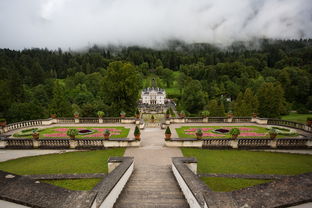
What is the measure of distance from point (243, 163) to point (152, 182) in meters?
7.82

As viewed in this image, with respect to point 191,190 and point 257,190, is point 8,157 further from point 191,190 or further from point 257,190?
point 257,190

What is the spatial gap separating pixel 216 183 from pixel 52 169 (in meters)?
11.7

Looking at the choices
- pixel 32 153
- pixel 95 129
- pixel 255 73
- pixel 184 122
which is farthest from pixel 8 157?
pixel 255 73

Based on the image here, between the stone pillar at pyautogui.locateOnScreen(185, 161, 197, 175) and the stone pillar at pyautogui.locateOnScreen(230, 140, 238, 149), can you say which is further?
the stone pillar at pyautogui.locateOnScreen(230, 140, 238, 149)

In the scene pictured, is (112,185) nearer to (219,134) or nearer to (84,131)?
(84,131)

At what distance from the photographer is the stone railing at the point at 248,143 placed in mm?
18484

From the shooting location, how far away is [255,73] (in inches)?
4469

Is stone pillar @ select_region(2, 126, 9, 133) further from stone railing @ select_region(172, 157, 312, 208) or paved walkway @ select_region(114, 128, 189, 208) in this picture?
stone railing @ select_region(172, 157, 312, 208)

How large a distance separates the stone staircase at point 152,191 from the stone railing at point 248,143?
19.7 feet

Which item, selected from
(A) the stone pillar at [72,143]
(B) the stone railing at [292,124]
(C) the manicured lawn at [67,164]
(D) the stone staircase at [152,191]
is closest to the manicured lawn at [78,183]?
(C) the manicured lawn at [67,164]

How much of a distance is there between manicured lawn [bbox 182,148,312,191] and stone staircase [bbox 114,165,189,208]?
2.37m

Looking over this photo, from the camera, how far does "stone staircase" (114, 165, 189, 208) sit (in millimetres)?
9375

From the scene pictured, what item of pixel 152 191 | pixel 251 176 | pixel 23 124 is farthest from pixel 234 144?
pixel 23 124

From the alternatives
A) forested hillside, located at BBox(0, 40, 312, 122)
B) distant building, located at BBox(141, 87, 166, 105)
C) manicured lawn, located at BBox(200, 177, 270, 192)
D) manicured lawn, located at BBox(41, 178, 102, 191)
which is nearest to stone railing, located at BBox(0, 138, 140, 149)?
manicured lawn, located at BBox(41, 178, 102, 191)
